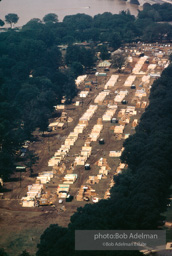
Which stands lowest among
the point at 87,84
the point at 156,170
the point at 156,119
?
the point at 156,170

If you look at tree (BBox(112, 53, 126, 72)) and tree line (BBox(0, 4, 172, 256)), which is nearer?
tree line (BBox(0, 4, 172, 256))

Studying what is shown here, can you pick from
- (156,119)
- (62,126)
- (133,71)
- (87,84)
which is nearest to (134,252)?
(156,119)

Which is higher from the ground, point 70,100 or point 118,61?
point 118,61

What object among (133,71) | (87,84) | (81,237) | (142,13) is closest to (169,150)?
(81,237)

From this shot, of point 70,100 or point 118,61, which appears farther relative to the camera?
point 118,61

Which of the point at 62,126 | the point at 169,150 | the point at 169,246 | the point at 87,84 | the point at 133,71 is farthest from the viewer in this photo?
the point at 133,71

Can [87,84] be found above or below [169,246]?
above

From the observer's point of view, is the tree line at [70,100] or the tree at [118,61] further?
the tree at [118,61]

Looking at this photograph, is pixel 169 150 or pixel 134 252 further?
pixel 169 150

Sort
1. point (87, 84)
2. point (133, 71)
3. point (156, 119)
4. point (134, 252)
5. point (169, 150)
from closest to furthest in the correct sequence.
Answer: point (134, 252)
point (169, 150)
point (156, 119)
point (87, 84)
point (133, 71)

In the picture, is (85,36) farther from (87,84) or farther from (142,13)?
(87,84)
